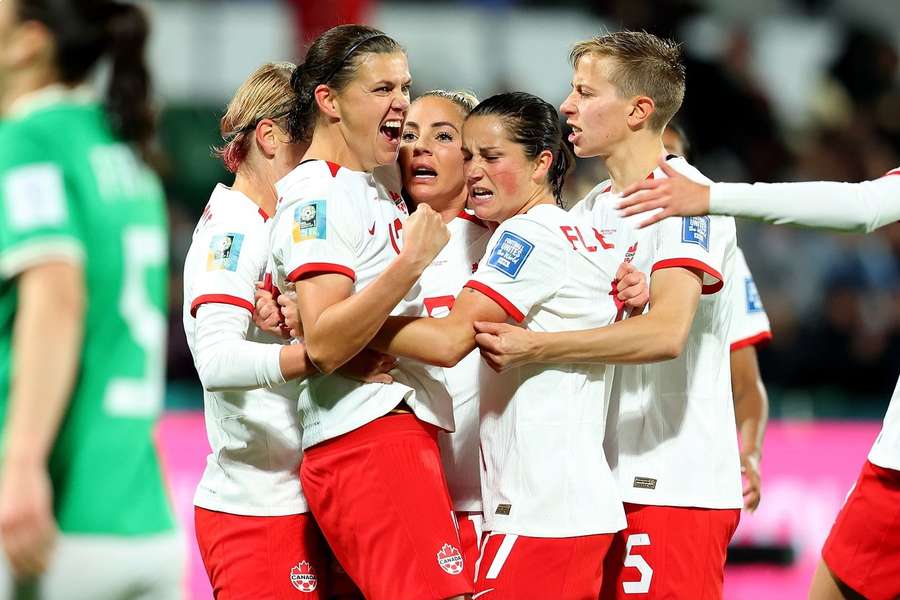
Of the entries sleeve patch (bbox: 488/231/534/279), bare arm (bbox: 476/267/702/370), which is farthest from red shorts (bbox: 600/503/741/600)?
sleeve patch (bbox: 488/231/534/279)

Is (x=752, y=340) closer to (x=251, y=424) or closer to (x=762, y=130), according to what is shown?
(x=251, y=424)

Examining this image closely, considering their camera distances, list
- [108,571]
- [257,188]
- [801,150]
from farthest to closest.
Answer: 1. [801,150]
2. [257,188]
3. [108,571]

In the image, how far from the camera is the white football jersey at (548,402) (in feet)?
11.9

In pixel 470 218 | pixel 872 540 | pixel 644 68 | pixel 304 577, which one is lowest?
pixel 304 577

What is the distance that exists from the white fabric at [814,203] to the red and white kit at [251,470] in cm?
149

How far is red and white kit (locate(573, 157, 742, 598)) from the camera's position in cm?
389

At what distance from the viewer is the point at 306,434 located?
369 cm

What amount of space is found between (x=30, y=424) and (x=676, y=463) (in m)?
2.17

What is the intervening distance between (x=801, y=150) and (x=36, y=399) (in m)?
11.6

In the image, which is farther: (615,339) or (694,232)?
(694,232)

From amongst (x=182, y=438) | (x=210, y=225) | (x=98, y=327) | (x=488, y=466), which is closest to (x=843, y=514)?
(x=488, y=466)

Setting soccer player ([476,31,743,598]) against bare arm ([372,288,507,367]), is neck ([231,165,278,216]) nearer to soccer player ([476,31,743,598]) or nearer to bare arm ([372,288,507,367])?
bare arm ([372,288,507,367])

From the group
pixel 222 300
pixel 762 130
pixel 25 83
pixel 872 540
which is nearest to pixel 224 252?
pixel 222 300

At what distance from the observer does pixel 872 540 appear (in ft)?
14.2
